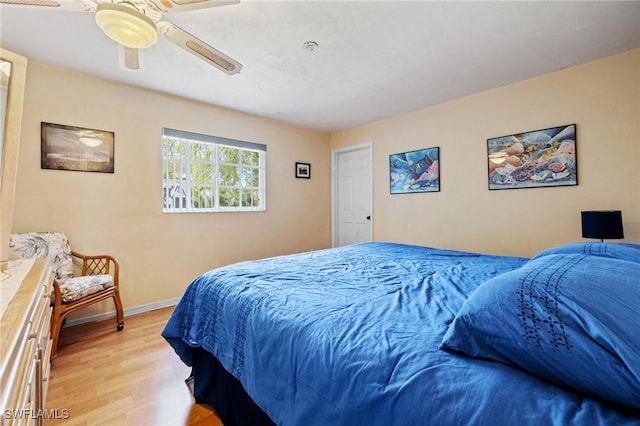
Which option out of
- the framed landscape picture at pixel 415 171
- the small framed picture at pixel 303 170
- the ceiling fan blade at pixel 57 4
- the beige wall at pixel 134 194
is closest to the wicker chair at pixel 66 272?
the beige wall at pixel 134 194

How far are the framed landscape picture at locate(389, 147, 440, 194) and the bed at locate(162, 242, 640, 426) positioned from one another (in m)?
2.22

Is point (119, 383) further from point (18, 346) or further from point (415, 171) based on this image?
point (415, 171)

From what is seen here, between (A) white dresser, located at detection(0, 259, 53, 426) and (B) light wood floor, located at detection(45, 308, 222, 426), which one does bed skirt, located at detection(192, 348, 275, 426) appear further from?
(A) white dresser, located at detection(0, 259, 53, 426)

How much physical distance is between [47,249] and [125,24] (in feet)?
7.09

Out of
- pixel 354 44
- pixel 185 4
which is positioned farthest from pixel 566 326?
pixel 354 44

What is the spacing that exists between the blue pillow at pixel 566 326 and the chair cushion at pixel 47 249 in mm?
3102

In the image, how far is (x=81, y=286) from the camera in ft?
7.47

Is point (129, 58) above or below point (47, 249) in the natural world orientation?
above

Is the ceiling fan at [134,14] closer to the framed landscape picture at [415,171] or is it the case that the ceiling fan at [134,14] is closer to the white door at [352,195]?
the framed landscape picture at [415,171]

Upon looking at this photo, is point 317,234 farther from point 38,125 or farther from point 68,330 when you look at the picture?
point 38,125

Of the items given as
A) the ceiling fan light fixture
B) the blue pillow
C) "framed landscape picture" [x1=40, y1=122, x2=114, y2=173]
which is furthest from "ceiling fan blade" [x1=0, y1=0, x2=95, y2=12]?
the blue pillow

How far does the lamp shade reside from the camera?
7.06 ft

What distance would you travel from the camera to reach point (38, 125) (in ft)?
8.25

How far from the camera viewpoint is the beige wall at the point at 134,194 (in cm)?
254
